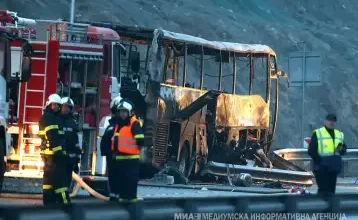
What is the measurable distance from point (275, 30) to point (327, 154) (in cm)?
4841

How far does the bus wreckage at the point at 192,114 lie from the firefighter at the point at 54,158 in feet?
27.6

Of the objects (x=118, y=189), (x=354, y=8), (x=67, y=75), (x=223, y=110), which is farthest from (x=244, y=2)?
(x=118, y=189)

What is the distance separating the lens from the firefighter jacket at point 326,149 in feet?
53.0

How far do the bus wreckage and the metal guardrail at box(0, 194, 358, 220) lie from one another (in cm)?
1014

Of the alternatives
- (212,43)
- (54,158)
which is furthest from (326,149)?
(212,43)

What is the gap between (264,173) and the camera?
1154 inches

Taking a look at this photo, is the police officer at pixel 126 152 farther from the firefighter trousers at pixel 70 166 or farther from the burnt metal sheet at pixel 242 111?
the burnt metal sheet at pixel 242 111

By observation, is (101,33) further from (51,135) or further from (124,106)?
(124,106)

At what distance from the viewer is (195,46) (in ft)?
96.0

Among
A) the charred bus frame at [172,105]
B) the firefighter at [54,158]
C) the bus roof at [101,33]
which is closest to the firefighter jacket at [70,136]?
the firefighter at [54,158]

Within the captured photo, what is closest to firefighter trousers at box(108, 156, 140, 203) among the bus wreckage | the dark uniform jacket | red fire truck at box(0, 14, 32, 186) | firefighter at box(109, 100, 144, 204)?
firefighter at box(109, 100, 144, 204)

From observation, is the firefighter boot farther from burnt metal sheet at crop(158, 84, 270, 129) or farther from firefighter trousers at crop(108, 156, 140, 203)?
burnt metal sheet at crop(158, 84, 270, 129)

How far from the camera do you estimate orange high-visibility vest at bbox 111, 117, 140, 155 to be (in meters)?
14.5

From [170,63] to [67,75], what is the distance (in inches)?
287
